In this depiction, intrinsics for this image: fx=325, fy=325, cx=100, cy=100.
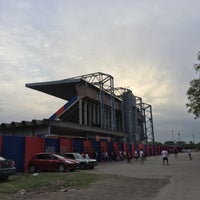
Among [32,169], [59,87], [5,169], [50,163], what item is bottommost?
[32,169]

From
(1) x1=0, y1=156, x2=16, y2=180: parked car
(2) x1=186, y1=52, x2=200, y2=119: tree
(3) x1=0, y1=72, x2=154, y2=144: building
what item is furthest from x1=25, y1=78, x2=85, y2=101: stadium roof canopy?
(1) x1=0, y1=156, x2=16, y2=180: parked car

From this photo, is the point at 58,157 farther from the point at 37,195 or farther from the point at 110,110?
the point at 110,110

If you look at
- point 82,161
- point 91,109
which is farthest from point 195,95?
point 91,109

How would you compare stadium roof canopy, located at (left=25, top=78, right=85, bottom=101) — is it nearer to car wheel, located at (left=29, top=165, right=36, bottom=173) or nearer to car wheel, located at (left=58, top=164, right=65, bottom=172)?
car wheel, located at (left=29, top=165, right=36, bottom=173)

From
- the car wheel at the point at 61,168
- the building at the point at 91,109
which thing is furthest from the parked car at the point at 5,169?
the building at the point at 91,109

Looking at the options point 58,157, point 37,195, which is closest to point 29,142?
point 58,157

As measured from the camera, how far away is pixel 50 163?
80.4 feet

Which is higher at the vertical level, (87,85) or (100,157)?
(87,85)

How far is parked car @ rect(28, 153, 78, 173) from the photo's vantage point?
24.2m

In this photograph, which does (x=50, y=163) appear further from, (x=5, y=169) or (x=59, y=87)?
(x=59, y=87)

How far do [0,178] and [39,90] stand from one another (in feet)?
155

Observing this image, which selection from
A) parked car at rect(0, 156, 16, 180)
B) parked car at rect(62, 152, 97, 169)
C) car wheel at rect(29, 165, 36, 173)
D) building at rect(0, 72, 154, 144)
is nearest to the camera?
parked car at rect(0, 156, 16, 180)

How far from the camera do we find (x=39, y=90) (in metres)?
63.5

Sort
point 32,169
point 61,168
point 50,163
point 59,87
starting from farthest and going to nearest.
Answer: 1. point 59,87
2. point 32,169
3. point 50,163
4. point 61,168
